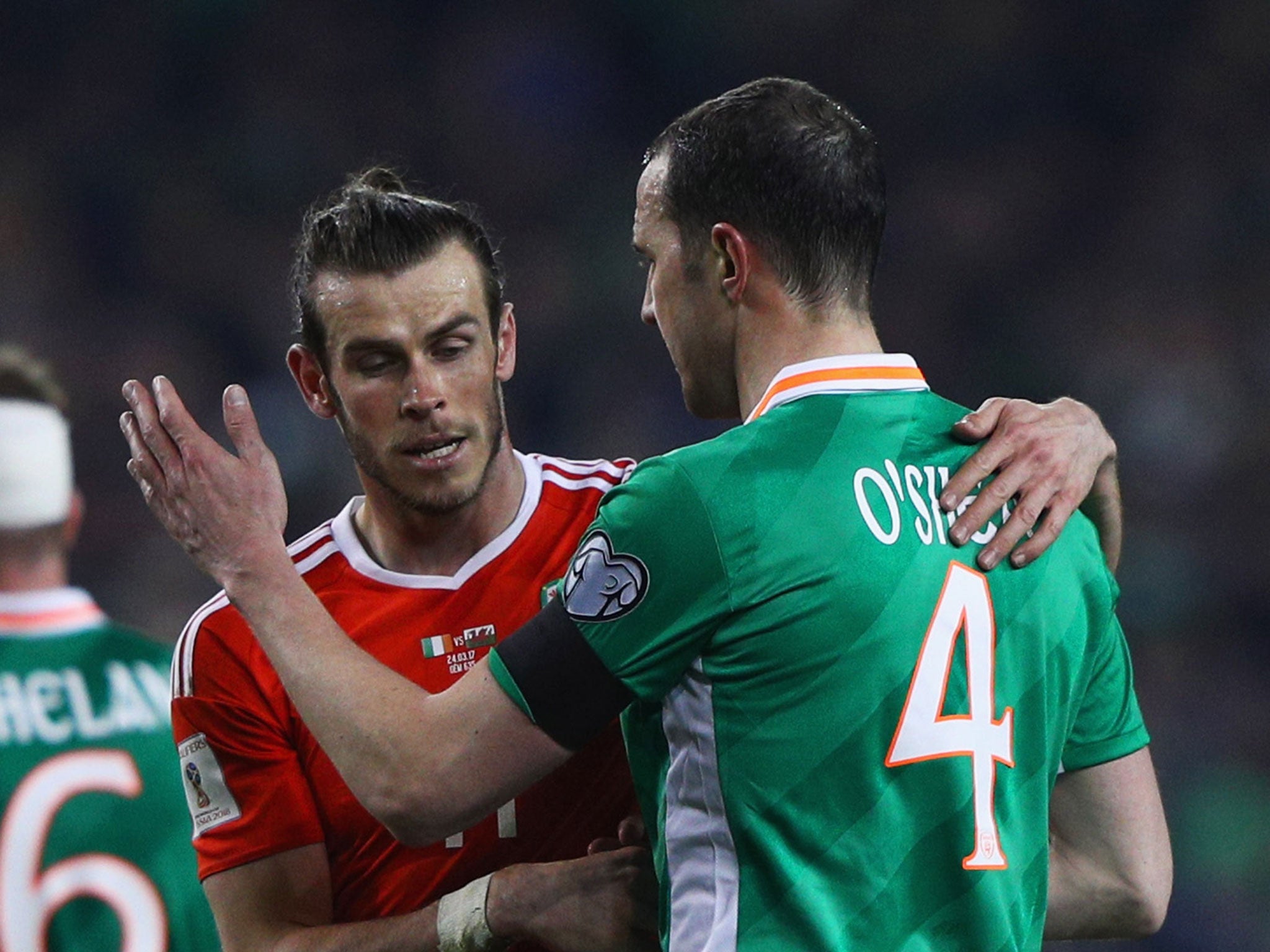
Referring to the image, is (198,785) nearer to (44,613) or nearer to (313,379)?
(313,379)

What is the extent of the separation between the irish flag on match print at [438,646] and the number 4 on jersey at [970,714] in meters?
0.89

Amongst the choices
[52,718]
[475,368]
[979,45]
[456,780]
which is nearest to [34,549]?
[52,718]

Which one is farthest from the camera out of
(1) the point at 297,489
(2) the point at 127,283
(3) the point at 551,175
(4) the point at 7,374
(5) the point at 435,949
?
(3) the point at 551,175

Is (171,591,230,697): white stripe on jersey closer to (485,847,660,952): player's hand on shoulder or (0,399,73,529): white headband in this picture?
(485,847,660,952): player's hand on shoulder

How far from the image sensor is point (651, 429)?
778 cm

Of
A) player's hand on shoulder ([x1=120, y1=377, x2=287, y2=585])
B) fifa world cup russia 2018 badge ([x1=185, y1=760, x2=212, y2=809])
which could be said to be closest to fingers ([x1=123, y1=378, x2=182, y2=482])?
player's hand on shoulder ([x1=120, y1=377, x2=287, y2=585])

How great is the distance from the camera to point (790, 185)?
205 cm

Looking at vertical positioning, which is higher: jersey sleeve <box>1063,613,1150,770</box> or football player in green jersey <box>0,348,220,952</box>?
jersey sleeve <box>1063,613,1150,770</box>

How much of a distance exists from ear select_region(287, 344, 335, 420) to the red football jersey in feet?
1.10

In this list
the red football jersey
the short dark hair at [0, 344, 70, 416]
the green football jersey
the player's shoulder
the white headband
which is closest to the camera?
the red football jersey

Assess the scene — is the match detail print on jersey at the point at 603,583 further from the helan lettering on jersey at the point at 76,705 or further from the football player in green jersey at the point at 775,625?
the helan lettering on jersey at the point at 76,705

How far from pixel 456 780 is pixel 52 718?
9.62 feet

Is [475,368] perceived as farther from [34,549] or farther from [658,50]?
[658,50]

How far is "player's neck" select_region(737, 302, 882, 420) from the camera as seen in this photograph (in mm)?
2041
